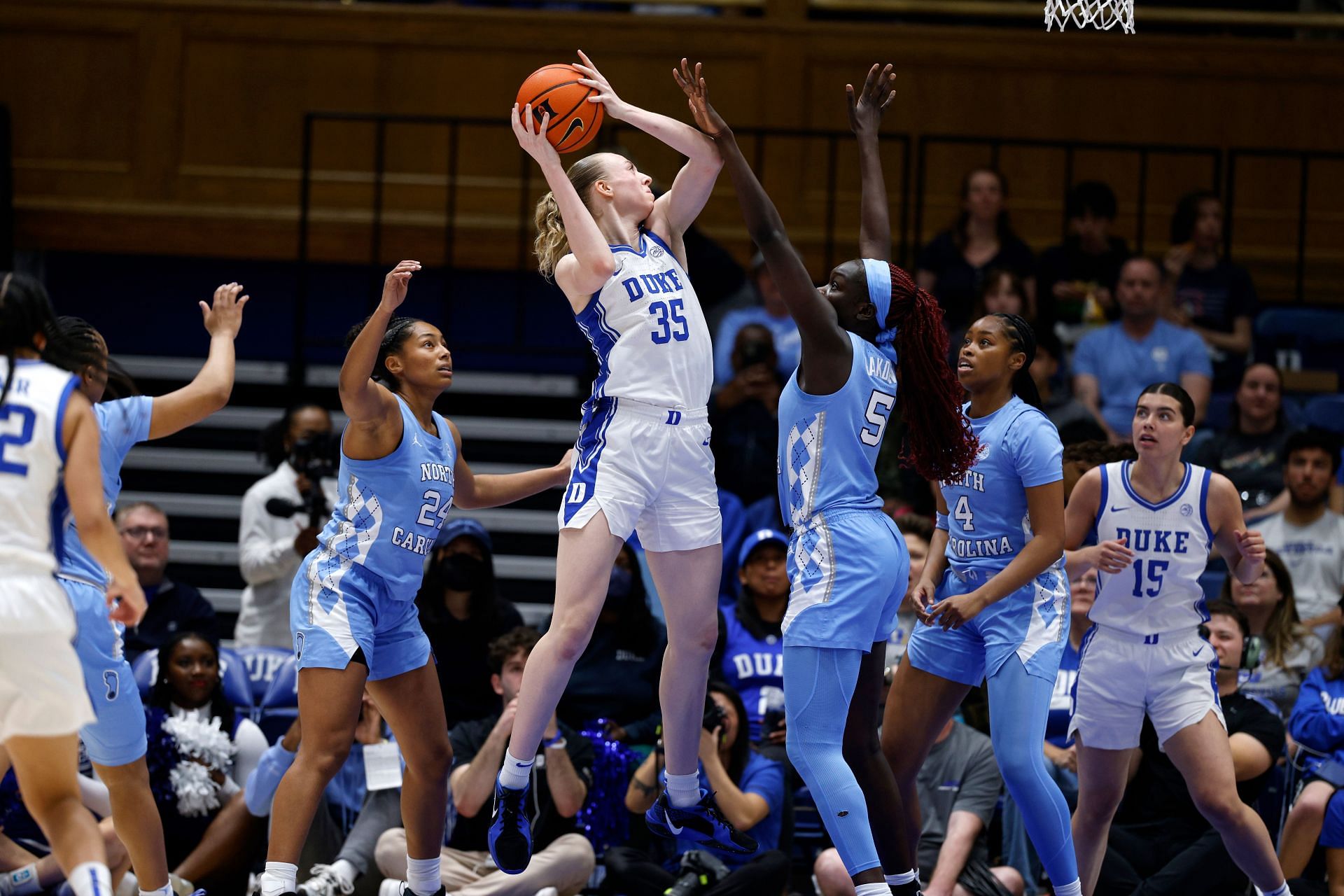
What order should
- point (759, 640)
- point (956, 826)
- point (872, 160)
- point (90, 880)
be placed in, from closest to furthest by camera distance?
point (90, 880) < point (872, 160) < point (956, 826) < point (759, 640)

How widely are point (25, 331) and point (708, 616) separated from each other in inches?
93.9

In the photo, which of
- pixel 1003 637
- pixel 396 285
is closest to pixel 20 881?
pixel 396 285

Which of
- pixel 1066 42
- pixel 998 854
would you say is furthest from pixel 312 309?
pixel 998 854

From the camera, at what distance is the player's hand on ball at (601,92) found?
5.45 meters

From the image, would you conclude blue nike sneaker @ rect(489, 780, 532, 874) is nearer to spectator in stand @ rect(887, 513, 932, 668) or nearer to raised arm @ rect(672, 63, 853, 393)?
raised arm @ rect(672, 63, 853, 393)

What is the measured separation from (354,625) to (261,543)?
3.04 meters

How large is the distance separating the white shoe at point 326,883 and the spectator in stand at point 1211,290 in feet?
20.7

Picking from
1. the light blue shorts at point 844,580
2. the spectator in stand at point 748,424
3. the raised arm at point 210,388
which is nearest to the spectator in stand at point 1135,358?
the spectator in stand at point 748,424

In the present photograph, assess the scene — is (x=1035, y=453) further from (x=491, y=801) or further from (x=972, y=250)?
(x=972, y=250)

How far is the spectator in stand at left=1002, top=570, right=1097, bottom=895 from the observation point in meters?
7.52

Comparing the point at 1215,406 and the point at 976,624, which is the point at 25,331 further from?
the point at 1215,406

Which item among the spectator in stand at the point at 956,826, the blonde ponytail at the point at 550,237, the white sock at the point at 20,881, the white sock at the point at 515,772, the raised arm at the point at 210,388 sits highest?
the blonde ponytail at the point at 550,237

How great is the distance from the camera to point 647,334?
216 inches

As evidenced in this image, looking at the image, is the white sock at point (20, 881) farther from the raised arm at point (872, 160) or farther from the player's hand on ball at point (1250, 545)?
the player's hand on ball at point (1250, 545)
